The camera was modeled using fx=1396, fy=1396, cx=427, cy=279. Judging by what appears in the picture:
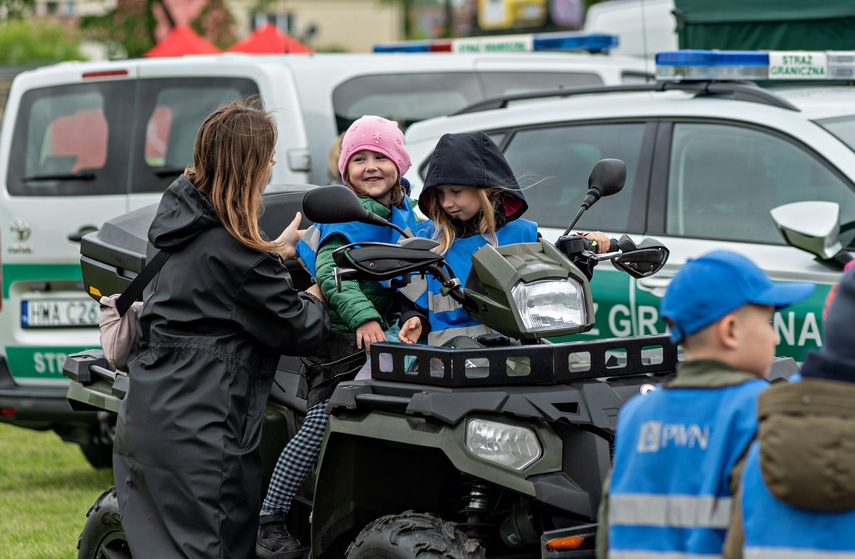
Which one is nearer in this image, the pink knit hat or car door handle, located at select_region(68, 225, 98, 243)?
the pink knit hat

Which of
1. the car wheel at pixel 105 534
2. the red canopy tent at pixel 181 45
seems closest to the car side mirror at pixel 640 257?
the car wheel at pixel 105 534

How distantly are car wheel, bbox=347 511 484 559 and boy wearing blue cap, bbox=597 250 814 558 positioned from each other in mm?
887

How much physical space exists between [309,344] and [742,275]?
1.65 m

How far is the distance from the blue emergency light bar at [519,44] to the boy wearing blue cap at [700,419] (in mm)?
7078

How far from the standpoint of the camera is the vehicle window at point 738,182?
18.0ft

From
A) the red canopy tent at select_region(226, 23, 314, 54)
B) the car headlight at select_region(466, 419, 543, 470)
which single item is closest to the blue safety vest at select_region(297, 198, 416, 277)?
the car headlight at select_region(466, 419, 543, 470)

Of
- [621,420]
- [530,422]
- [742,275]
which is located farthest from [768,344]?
[530,422]

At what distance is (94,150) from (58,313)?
3.10ft

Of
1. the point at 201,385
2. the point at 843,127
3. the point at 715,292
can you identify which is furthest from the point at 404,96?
the point at 715,292

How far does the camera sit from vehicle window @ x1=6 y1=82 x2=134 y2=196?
24.8 feet

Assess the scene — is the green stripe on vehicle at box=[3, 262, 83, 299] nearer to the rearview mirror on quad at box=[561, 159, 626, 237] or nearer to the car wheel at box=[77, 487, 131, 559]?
the car wheel at box=[77, 487, 131, 559]

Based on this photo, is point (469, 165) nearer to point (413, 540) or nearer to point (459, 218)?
point (459, 218)

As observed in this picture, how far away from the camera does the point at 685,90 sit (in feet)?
20.2

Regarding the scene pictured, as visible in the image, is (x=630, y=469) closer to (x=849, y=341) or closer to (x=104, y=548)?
(x=849, y=341)
